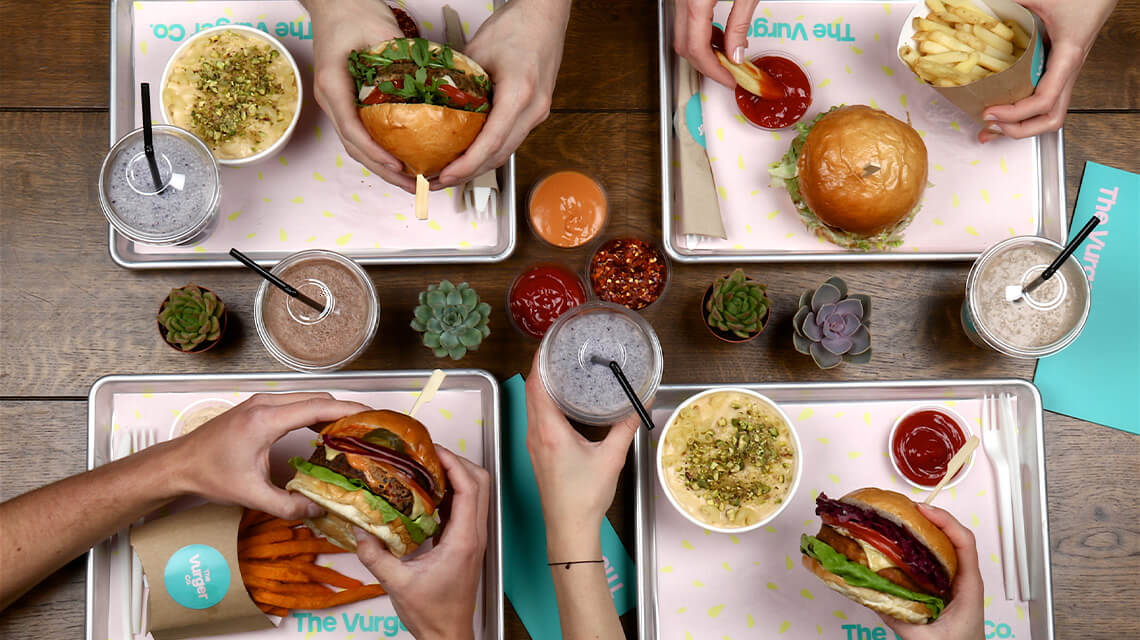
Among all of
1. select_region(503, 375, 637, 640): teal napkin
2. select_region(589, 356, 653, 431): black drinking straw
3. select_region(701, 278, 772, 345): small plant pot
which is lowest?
select_region(503, 375, 637, 640): teal napkin

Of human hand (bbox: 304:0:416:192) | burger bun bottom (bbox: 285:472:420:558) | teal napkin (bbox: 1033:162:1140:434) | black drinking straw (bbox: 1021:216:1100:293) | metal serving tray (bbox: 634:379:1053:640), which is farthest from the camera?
teal napkin (bbox: 1033:162:1140:434)

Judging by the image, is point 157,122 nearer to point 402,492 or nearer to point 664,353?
point 402,492

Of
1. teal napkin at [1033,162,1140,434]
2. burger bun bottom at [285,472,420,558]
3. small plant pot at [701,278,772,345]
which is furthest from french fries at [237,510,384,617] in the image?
teal napkin at [1033,162,1140,434]

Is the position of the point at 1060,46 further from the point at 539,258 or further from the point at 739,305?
the point at 539,258

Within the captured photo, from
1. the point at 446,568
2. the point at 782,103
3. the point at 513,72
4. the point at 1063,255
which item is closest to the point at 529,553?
the point at 446,568

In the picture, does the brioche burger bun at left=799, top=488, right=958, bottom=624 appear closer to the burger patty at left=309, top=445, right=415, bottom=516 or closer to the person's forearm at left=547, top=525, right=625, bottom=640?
the person's forearm at left=547, top=525, right=625, bottom=640

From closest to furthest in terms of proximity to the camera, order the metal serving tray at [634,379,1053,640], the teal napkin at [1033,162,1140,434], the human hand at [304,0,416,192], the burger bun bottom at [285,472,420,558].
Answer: the burger bun bottom at [285,472,420,558], the human hand at [304,0,416,192], the metal serving tray at [634,379,1053,640], the teal napkin at [1033,162,1140,434]
